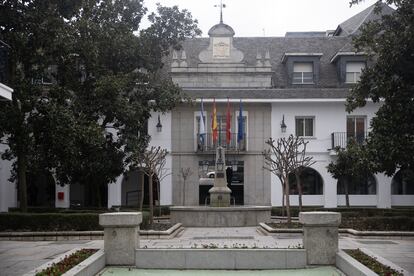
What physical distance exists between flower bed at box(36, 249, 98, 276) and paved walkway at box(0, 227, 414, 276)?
883 mm

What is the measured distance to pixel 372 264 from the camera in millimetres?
10828

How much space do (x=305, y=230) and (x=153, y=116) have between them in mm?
23750

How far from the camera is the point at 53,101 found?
20906mm

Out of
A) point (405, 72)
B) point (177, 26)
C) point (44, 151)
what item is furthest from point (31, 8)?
point (405, 72)

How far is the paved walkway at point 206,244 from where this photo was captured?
1308cm

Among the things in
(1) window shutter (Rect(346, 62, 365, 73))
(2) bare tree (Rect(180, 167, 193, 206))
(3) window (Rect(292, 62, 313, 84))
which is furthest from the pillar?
(1) window shutter (Rect(346, 62, 365, 73))

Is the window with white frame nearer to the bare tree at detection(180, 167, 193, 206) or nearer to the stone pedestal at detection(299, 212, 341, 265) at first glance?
the bare tree at detection(180, 167, 193, 206)

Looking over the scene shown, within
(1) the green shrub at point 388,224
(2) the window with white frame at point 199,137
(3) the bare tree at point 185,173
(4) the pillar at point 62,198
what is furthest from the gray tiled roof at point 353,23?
(1) the green shrub at point 388,224

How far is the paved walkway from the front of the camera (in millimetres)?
13078

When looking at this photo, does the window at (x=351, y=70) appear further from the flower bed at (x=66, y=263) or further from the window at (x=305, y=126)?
the flower bed at (x=66, y=263)

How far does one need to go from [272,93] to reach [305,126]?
2733 millimetres

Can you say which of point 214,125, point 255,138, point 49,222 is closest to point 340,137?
point 255,138

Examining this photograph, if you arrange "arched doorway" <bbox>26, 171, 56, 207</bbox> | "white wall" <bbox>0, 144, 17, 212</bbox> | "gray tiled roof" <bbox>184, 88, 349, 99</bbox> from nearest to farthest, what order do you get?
"white wall" <bbox>0, 144, 17, 212</bbox> → "gray tiled roof" <bbox>184, 88, 349, 99</bbox> → "arched doorway" <bbox>26, 171, 56, 207</bbox>

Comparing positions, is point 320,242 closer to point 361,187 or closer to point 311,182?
point 311,182
